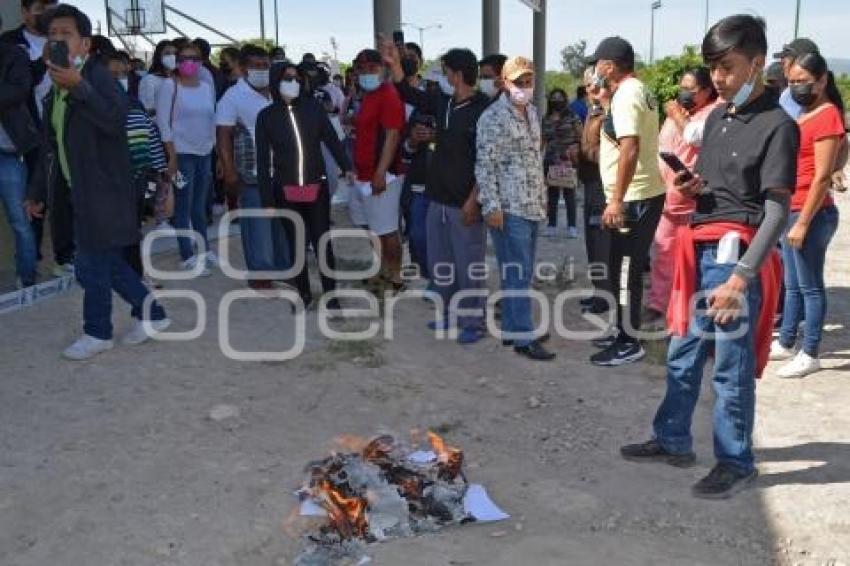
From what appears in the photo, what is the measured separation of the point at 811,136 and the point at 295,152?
11.0 feet

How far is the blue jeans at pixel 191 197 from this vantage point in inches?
289

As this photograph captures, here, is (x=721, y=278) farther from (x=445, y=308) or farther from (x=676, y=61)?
(x=676, y=61)

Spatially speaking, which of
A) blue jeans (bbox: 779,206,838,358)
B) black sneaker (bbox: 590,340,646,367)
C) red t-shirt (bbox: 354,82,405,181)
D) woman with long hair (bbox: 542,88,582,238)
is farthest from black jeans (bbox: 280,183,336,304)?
woman with long hair (bbox: 542,88,582,238)

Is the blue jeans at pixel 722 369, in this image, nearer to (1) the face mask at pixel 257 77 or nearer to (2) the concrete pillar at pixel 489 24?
(1) the face mask at pixel 257 77

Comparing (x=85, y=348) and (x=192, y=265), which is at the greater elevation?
(x=192, y=265)

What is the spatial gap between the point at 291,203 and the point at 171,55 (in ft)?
10.7

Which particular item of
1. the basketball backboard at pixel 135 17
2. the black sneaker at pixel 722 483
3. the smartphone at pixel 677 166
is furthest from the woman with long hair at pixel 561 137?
the basketball backboard at pixel 135 17

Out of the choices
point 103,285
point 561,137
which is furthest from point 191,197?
point 561,137

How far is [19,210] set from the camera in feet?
21.0

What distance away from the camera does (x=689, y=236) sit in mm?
3590

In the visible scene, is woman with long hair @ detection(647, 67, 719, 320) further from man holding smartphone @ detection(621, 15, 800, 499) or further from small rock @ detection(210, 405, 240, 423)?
small rock @ detection(210, 405, 240, 423)

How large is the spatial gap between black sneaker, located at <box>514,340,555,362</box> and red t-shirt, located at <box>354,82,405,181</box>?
189 cm

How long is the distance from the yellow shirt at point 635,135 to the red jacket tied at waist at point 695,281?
1.57 meters

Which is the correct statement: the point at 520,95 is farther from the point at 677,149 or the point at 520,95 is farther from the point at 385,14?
the point at 385,14
